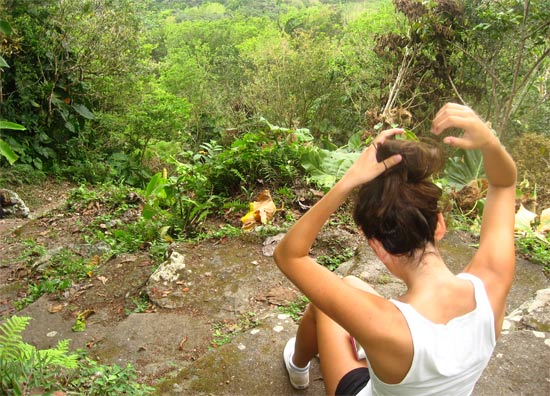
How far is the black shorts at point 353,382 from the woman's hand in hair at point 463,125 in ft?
2.99

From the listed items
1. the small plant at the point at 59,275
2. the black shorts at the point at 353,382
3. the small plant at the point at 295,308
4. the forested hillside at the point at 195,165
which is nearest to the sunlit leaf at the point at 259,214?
the forested hillside at the point at 195,165

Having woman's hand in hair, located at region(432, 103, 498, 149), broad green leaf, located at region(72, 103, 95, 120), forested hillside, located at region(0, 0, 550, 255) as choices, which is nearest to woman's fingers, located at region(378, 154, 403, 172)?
woman's hand in hair, located at region(432, 103, 498, 149)

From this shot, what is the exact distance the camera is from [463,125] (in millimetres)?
1298

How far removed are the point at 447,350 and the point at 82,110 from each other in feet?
33.4

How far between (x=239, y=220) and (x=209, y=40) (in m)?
34.8

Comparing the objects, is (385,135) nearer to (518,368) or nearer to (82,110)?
(518,368)

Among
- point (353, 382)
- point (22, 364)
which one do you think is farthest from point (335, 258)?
point (22, 364)

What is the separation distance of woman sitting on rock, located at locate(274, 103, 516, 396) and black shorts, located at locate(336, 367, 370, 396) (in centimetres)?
28

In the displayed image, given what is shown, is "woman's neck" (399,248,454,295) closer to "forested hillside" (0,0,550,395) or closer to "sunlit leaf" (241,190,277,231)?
"forested hillside" (0,0,550,395)

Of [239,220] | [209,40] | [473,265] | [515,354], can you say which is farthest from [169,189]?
[209,40]

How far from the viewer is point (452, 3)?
849 cm

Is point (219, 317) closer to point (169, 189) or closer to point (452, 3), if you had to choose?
point (169, 189)

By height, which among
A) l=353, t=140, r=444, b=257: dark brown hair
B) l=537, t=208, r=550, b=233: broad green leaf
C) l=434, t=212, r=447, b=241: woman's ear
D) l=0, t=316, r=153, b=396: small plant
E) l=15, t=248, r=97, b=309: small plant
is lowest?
l=537, t=208, r=550, b=233: broad green leaf

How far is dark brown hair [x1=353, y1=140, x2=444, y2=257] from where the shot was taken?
4.30 feet
